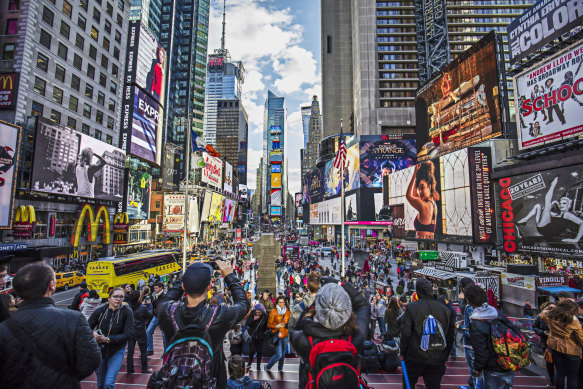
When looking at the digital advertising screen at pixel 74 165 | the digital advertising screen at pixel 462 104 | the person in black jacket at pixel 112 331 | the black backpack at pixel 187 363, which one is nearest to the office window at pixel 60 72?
the digital advertising screen at pixel 74 165

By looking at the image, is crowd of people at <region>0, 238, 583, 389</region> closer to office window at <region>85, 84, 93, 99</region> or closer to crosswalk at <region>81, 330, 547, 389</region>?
crosswalk at <region>81, 330, 547, 389</region>

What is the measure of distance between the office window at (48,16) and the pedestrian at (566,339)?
4088cm

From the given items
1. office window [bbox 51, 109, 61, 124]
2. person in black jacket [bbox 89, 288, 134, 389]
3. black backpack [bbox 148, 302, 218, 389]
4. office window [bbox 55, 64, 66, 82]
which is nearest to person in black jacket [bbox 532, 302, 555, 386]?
black backpack [bbox 148, 302, 218, 389]

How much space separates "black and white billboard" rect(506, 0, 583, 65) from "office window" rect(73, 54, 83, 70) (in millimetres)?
41994

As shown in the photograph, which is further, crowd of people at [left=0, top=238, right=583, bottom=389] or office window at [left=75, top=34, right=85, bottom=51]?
office window at [left=75, top=34, right=85, bottom=51]

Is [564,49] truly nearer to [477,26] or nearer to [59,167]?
[59,167]

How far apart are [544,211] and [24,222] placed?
40723mm

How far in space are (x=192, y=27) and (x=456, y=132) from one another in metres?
93.7

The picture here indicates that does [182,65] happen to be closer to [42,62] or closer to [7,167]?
[42,62]

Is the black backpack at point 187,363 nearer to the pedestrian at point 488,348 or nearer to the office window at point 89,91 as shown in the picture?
the pedestrian at point 488,348

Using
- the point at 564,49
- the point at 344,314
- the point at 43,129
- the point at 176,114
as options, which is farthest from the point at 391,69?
the point at 344,314

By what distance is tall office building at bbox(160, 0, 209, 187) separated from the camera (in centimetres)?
8538

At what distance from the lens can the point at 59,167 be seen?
93.4 ft

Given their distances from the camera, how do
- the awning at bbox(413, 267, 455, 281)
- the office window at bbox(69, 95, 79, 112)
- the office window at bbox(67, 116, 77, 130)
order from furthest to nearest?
the office window at bbox(69, 95, 79, 112), the office window at bbox(67, 116, 77, 130), the awning at bbox(413, 267, 455, 281)
